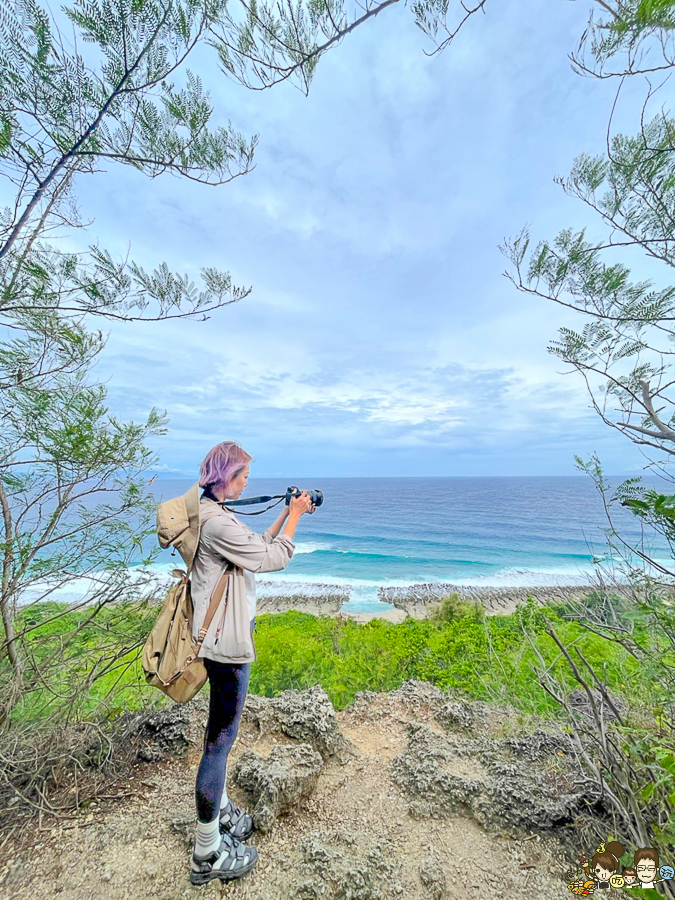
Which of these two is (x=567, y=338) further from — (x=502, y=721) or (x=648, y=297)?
(x=502, y=721)

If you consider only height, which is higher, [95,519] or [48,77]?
[48,77]

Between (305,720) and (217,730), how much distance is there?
1413mm

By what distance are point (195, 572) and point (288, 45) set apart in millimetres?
2454

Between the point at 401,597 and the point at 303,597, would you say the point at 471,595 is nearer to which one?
the point at 401,597

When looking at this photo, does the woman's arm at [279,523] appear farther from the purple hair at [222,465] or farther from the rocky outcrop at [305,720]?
the rocky outcrop at [305,720]

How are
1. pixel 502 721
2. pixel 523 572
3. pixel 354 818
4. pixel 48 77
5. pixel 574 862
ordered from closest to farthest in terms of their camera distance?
1. pixel 574 862
2. pixel 48 77
3. pixel 354 818
4. pixel 502 721
5. pixel 523 572

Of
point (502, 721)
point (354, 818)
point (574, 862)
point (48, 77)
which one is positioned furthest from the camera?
point (502, 721)

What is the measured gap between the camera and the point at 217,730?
163 cm

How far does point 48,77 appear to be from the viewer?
177 cm

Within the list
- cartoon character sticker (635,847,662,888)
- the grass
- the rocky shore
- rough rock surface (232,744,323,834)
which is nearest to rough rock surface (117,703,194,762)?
the grass

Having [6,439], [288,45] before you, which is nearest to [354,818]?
[6,439]

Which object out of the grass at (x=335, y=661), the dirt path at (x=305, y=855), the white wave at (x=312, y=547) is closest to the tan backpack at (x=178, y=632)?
the dirt path at (x=305, y=855)

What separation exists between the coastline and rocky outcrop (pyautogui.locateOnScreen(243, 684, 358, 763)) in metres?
14.2

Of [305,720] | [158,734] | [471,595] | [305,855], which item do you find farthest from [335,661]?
[471,595]
